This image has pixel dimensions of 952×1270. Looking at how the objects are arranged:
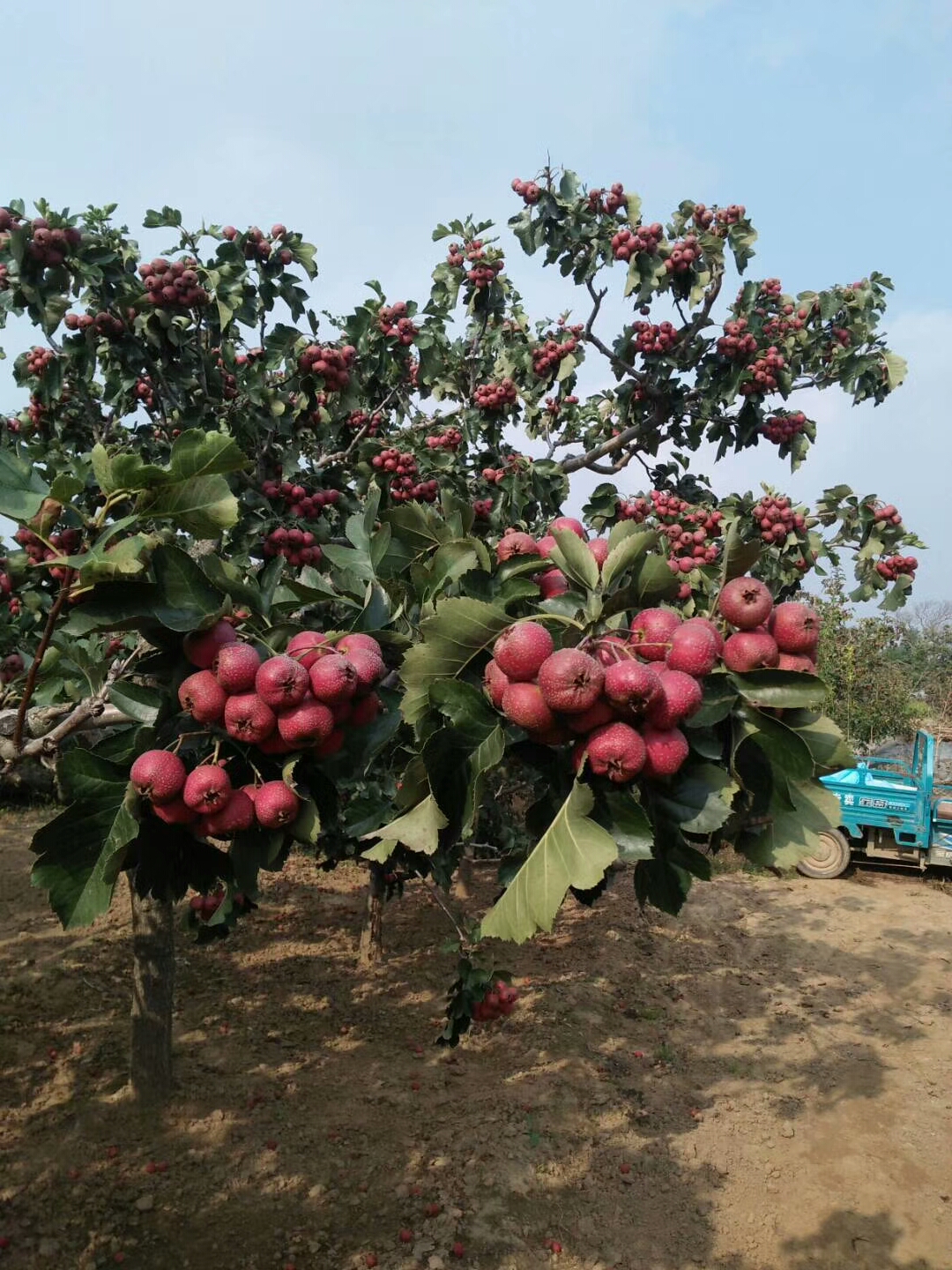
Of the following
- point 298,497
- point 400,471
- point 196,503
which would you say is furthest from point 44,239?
point 196,503

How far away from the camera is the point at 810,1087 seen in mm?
7477

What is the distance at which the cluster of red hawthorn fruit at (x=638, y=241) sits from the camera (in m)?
6.27

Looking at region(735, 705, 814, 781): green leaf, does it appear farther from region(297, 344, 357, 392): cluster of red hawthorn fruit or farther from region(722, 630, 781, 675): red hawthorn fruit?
region(297, 344, 357, 392): cluster of red hawthorn fruit

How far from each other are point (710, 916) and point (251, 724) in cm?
1111

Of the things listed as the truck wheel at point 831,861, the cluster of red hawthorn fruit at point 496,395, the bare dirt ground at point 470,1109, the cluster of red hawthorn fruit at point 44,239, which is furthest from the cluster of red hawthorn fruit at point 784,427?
the truck wheel at point 831,861

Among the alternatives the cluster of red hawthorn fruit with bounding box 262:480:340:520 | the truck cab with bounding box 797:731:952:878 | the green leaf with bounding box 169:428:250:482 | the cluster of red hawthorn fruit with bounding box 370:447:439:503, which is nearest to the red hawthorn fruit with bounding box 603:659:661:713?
the green leaf with bounding box 169:428:250:482

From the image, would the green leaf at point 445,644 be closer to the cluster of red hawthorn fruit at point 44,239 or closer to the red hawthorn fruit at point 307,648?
the red hawthorn fruit at point 307,648

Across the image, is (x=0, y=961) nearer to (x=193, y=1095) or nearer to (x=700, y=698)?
(x=193, y=1095)

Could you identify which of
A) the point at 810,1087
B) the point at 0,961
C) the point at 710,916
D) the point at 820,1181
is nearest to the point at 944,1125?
the point at 810,1087

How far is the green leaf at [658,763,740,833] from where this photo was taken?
1.47 m

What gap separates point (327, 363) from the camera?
453 centimetres

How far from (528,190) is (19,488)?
5.68m

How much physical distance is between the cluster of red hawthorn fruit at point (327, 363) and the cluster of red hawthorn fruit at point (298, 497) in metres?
0.57

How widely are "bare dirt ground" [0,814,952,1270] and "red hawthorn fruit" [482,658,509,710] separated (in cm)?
471
